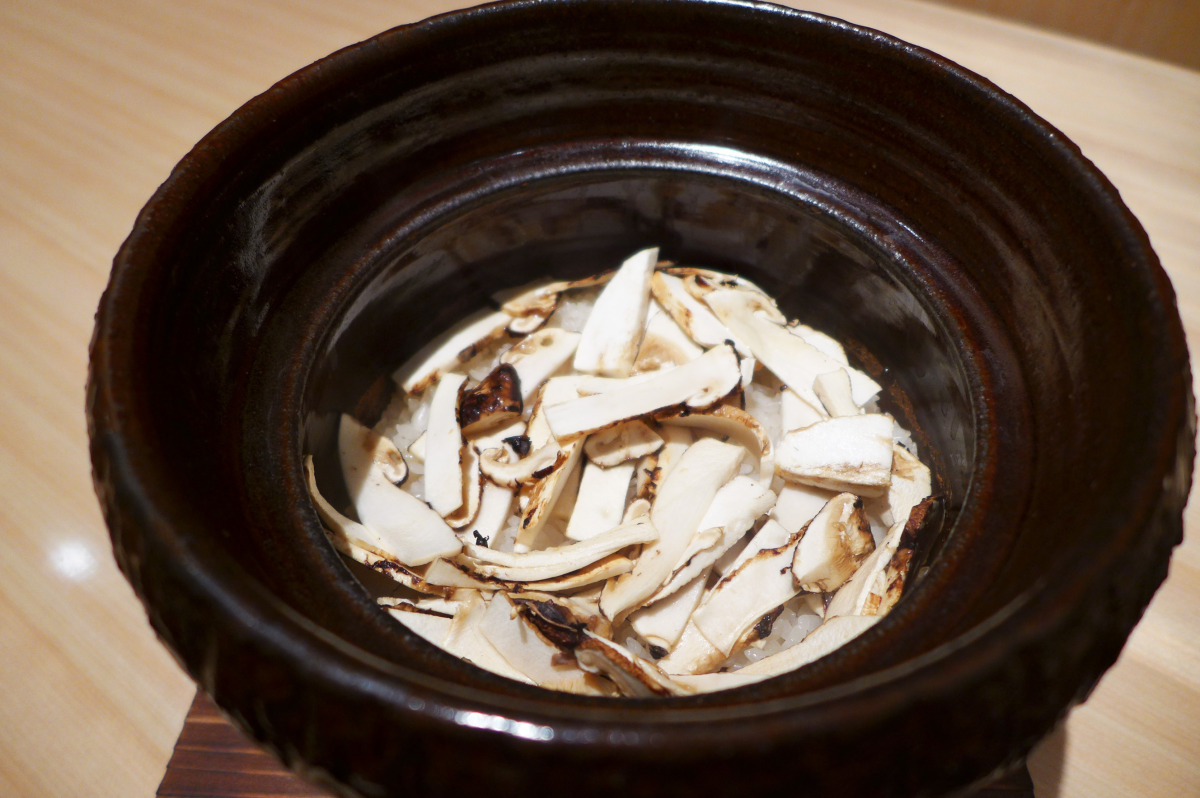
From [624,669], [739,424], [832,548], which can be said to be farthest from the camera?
[739,424]

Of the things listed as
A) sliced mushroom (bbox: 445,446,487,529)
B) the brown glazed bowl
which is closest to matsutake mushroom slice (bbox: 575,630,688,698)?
the brown glazed bowl

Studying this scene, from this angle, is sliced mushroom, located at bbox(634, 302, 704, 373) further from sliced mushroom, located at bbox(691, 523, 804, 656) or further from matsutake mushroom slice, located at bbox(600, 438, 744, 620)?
sliced mushroom, located at bbox(691, 523, 804, 656)

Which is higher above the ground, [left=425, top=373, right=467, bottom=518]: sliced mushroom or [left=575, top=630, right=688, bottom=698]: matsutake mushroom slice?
[left=425, top=373, right=467, bottom=518]: sliced mushroom

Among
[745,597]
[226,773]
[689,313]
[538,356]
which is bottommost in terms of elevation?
[226,773]

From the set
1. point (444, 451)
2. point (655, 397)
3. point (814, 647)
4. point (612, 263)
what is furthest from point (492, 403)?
point (814, 647)

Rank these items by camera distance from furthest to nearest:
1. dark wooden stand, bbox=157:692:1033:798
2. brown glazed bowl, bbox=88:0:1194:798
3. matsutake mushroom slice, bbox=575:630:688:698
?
1. dark wooden stand, bbox=157:692:1033:798
2. matsutake mushroom slice, bbox=575:630:688:698
3. brown glazed bowl, bbox=88:0:1194:798

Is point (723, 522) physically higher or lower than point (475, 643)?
higher

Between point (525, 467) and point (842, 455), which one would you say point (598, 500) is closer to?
point (525, 467)

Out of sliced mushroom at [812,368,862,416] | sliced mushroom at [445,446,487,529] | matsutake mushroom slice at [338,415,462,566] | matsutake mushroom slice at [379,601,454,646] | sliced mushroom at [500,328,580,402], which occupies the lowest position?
matsutake mushroom slice at [379,601,454,646]
